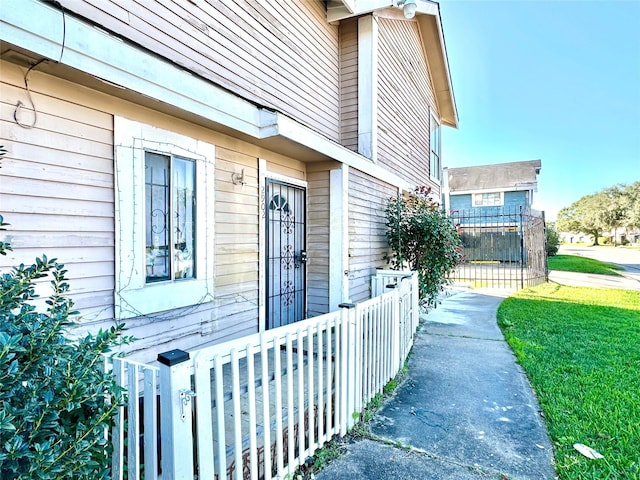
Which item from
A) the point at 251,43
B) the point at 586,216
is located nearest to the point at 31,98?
the point at 251,43

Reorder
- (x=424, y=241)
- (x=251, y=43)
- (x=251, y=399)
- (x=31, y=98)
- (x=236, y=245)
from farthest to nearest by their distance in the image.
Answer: (x=424, y=241) → (x=251, y=43) → (x=236, y=245) → (x=31, y=98) → (x=251, y=399)

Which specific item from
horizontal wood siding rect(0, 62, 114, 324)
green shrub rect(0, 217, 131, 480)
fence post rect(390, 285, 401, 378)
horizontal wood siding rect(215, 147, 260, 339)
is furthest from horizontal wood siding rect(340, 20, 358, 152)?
green shrub rect(0, 217, 131, 480)

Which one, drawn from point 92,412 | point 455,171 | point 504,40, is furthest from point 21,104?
point 455,171

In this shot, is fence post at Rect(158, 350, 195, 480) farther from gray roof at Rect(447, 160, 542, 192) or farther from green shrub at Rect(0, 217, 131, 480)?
gray roof at Rect(447, 160, 542, 192)

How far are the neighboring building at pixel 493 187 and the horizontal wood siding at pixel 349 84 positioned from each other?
56.1 feet

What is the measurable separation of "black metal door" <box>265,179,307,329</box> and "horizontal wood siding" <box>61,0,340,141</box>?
1177 mm

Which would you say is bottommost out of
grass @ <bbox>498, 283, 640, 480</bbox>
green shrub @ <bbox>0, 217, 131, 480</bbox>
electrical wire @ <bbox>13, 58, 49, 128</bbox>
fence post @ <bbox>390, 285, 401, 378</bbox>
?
grass @ <bbox>498, 283, 640, 480</bbox>

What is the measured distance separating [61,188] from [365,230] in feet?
14.0

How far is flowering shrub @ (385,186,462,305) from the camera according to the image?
614 centimetres

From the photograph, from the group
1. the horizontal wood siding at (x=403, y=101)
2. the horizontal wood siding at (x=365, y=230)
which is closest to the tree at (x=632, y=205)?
the horizontal wood siding at (x=403, y=101)

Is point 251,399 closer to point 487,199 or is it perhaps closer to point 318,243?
point 318,243

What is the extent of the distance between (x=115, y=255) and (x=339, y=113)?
14.7 feet

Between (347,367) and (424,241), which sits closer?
(347,367)

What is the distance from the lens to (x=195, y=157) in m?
3.14
